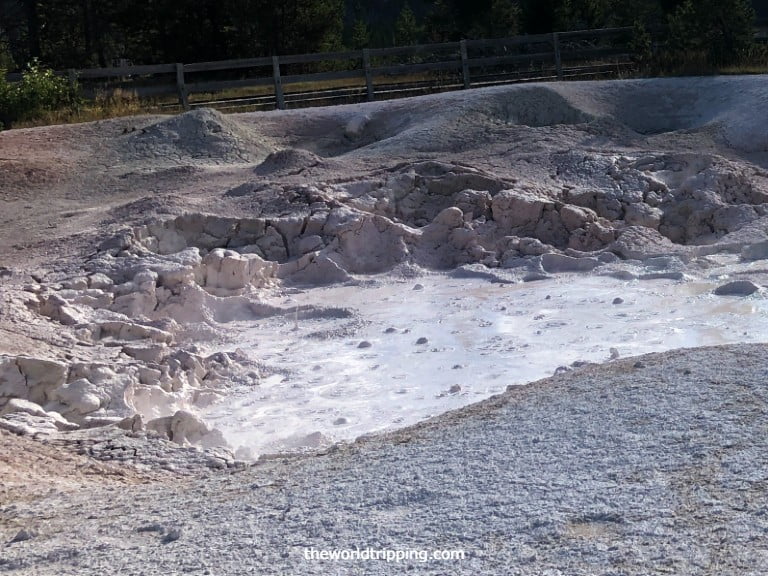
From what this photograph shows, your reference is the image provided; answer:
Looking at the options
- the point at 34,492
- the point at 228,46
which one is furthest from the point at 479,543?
the point at 228,46

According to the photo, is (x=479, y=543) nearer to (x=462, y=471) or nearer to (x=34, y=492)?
(x=462, y=471)

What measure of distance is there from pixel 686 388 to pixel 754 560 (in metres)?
1.84

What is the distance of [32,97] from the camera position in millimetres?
17281

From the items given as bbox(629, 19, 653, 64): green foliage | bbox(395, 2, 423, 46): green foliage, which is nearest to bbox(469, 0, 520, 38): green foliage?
bbox(395, 2, 423, 46): green foliage

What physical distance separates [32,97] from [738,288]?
1191cm

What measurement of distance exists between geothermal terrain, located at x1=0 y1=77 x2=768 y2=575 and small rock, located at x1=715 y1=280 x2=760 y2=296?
9cm

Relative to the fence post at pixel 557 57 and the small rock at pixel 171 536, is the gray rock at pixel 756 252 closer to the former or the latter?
the small rock at pixel 171 536

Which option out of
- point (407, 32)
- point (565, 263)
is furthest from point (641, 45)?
point (407, 32)

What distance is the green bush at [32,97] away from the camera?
17.0 meters

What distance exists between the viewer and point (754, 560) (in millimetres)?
3686

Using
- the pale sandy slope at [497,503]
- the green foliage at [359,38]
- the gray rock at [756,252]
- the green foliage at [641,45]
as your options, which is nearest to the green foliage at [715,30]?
the green foliage at [641,45]

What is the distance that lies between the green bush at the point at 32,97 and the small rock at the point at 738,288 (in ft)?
37.8

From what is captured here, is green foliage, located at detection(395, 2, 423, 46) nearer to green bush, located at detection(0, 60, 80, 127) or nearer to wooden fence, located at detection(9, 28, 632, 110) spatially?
wooden fence, located at detection(9, 28, 632, 110)

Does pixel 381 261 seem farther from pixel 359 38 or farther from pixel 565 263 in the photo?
pixel 359 38
